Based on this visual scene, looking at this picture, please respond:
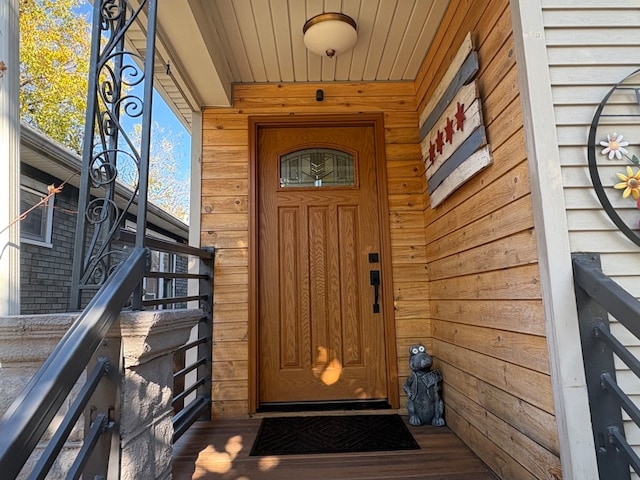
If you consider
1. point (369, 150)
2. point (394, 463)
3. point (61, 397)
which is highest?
point (369, 150)

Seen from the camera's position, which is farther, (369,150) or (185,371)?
(369,150)

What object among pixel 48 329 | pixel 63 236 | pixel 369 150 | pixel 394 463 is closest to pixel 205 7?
pixel 369 150

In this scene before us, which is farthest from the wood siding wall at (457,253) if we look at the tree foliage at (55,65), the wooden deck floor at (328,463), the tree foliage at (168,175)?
the tree foliage at (168,175)

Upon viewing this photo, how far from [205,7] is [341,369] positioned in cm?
247

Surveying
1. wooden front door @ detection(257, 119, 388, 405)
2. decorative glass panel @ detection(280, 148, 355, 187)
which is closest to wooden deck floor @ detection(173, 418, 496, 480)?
wooden front door @ detection(257, 119, 388, 405)

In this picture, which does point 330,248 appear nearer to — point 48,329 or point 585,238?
point 585,238

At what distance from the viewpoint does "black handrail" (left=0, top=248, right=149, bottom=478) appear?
608 millimetres

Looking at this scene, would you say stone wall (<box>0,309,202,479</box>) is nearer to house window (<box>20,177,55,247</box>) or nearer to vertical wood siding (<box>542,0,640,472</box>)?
vertical wood siding (<box>542,0,640,472</box>)

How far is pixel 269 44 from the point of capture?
2.48 meters

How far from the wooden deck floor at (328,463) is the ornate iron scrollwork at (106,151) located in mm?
1215

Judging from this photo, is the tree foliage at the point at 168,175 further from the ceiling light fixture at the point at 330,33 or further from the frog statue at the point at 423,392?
the frog statue at the point at 423,392

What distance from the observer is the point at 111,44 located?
4.00 feet

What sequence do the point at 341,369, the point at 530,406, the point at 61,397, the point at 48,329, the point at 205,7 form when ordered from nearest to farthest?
the point at 61,397 → the point at 48,329 → the point at 530,406 → the point at 205,7 → the point at 341,369

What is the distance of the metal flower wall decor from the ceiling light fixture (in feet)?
4.72
